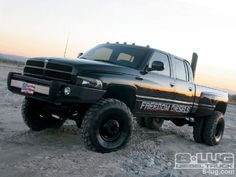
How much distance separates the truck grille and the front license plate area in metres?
0.30

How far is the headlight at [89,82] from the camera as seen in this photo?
6465mm

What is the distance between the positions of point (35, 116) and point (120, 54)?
2.14 meters

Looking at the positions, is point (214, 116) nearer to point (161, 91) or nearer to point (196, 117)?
point (196, 117)

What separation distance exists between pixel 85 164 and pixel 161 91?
116 inches

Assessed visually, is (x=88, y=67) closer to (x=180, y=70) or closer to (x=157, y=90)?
(x=157, y=90)

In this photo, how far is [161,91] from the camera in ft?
27.1

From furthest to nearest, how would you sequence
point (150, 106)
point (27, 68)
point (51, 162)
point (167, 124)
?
1. point (167, 124)
2. point (150, 106)
3. point (27, 68)
4. point (51, 162)

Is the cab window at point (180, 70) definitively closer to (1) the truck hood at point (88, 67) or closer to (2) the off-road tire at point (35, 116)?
(1) the truck hood at point (88, 67)

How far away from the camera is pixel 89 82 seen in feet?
21.4

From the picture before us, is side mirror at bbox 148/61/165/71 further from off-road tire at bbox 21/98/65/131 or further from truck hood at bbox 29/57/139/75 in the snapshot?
off-road tire at bbox 21/98/65/131

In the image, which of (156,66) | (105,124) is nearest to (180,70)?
(156,66)

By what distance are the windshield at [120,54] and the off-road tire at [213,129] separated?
314 cm

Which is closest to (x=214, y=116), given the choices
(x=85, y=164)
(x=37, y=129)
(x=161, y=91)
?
(x=161, y=91)

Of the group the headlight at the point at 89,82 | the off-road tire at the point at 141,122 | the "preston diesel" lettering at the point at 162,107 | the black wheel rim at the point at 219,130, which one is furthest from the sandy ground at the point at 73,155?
the off-road tire at the point at 141,122
